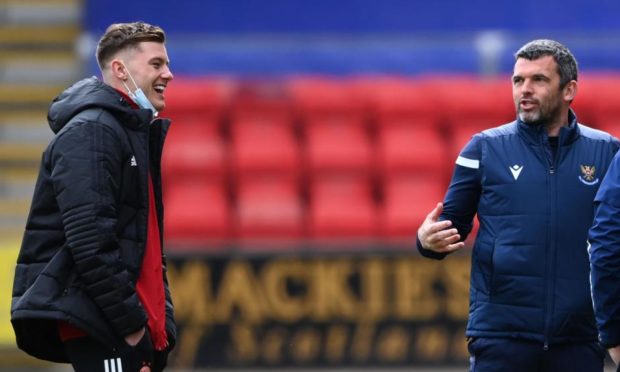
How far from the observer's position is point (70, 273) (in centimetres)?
422

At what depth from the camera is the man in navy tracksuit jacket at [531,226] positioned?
472 centimetres

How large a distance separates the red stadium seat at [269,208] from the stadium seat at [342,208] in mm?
106

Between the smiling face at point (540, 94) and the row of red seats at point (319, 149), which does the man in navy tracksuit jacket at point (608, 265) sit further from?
the row of red seats at point (319, 149)

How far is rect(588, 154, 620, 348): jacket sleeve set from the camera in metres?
4.14

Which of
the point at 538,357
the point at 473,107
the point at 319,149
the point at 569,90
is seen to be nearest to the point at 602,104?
the point at 473,107

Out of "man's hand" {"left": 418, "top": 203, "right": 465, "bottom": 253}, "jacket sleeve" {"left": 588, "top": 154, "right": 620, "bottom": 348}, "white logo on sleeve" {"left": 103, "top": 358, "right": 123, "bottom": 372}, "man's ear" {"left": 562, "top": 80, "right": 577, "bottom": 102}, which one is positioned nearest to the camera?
"jacket sleeve" {"left": 588, "top": 154, "right": 620, "bottom": 348}

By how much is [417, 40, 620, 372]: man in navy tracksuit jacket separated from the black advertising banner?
322cm

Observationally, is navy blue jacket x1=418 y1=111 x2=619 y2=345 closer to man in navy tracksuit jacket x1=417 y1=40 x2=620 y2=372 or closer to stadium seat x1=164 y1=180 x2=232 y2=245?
man in navy tracksuit jacket x1=417 y1=40 x2=620 y2=372

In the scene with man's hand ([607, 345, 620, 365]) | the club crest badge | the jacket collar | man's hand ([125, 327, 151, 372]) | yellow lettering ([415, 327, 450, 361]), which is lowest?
yellow lettering ([415, 327, 450, 361])

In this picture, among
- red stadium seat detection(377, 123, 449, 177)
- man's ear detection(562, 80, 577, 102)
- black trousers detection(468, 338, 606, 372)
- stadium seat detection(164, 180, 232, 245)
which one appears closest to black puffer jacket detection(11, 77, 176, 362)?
black trousers detection(468, 338, 606, 372)

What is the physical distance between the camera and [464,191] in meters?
4.87

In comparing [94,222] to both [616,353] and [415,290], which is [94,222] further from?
[415,290]

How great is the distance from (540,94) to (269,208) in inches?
165

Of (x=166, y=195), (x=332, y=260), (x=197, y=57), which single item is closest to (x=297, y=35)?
(x=197, y=57)
